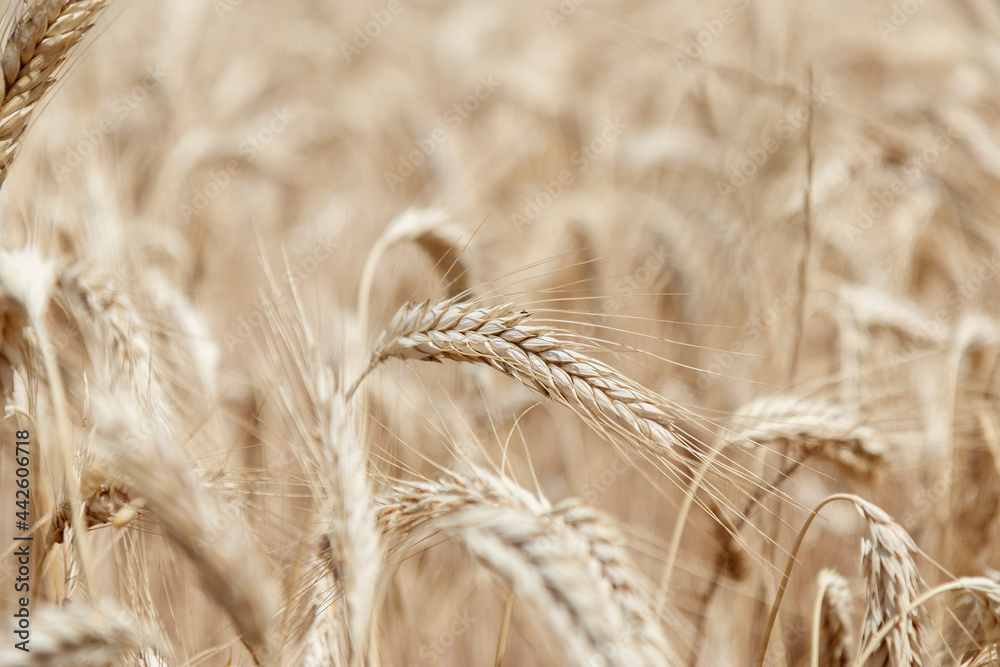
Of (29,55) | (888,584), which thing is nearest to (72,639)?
(29,55)

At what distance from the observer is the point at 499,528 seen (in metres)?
0.68

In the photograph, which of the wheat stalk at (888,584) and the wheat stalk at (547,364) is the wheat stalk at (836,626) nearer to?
the wheat stalk at (888,584)

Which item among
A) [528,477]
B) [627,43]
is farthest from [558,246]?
[627,43]

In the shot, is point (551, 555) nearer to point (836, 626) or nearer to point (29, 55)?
point (836, 626)

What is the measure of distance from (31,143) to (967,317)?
2379 mm

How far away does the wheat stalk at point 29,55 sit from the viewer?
0.81m

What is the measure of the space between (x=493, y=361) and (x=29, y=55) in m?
0.71

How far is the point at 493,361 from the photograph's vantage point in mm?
834

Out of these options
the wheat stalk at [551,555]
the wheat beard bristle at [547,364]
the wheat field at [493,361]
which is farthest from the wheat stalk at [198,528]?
the wheat beard bristle at [547,364]

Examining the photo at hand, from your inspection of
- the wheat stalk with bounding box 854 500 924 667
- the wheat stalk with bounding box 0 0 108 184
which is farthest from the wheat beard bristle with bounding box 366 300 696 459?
the wheat stalk with bounding box 0 0 108 184

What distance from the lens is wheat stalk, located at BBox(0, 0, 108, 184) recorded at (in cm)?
81

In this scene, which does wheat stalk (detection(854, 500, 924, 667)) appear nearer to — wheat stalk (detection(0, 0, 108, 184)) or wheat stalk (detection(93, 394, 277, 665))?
wheat stalk (detection(93, 394, 277, 665))

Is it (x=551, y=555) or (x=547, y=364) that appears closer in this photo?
(x=551, y=555)

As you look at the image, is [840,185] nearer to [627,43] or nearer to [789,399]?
[789,399]
